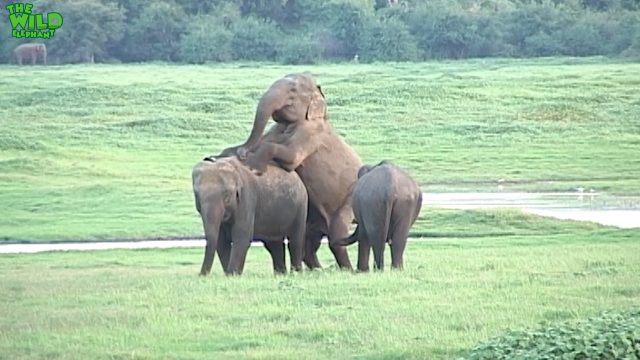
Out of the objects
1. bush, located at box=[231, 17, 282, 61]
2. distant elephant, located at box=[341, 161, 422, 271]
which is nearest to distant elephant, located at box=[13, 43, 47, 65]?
bush, located at box=[231, 17, 282, 61]

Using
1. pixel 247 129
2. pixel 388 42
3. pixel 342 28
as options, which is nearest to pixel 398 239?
pixel 247 129

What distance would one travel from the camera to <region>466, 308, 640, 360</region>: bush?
31.9 ft

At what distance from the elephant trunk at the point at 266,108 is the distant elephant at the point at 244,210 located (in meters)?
0.42

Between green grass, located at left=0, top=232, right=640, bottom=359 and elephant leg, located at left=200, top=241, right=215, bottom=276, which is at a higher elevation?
green grass, located at left=0, top=232, right=640, bottom=359

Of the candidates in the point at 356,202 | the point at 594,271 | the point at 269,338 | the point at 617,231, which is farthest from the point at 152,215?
the point at 269,338

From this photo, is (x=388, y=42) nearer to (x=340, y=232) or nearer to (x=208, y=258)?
(x=340, y=232)

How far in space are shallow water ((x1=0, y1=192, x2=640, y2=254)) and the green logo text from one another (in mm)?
30428

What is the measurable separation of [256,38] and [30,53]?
978 centimetres

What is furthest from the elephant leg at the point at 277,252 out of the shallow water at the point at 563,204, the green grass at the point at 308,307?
the shallow water at the point at 563,204

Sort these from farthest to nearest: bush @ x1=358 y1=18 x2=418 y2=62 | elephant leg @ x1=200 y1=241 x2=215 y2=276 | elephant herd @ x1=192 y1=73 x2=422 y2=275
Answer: bush @ x1=358 y1=18 x2=418 y2=62
elephant herd @ x1=192 y1=73 x2=422 y2=275
elephant leg @ x1=200 y1=241 x2=215 y2=276

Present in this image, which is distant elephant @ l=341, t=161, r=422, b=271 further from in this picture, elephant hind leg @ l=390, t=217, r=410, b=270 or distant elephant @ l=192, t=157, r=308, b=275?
distant elephant @ l=192, t=157, r=308, b=275

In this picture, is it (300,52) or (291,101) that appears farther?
(300,52)

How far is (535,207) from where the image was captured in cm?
2959

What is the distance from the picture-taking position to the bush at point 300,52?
2749 inches
